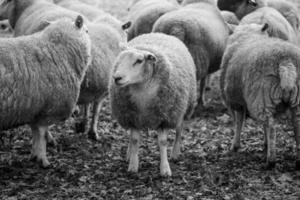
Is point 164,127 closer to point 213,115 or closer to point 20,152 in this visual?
point 20,152

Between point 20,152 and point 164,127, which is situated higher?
point 164,127

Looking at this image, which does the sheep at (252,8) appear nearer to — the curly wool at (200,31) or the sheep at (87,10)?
the curly wool at (200,31)

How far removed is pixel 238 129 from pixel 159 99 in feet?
5.94

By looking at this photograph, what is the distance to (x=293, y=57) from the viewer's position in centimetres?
707

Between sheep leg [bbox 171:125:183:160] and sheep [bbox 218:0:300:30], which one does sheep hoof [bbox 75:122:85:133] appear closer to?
sheep leg [bbox 171:125:183:160]

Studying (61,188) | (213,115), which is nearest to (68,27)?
(61,188)

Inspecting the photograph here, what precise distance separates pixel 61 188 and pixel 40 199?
15.7 inches

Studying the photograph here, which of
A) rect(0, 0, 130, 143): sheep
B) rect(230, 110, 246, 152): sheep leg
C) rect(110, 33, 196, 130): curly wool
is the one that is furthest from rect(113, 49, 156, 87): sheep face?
rect(230, 110, 246, 152): sheep leg

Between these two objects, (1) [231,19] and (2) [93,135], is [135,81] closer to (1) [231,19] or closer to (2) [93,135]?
(2) [93,135]

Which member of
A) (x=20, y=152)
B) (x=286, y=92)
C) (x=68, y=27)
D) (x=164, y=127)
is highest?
(x=68, y=27)

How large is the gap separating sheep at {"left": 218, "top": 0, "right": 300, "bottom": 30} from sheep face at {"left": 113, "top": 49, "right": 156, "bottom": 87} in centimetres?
462

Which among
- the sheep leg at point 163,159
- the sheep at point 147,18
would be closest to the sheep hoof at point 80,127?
the sheep leg at point 163,159

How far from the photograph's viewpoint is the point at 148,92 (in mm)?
6969

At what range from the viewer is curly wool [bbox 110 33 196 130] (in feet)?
22.9
